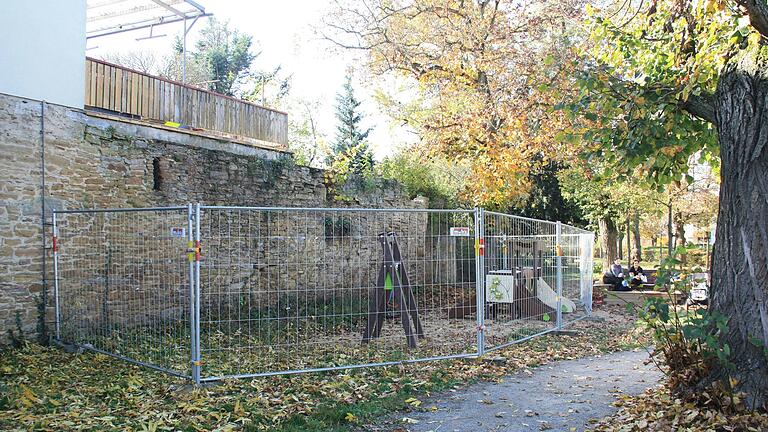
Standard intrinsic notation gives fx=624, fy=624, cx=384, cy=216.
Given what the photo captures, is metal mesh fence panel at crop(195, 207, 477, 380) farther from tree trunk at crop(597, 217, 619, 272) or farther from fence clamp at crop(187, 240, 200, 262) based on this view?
tree trunk at crop(597, 217, 619, 272)

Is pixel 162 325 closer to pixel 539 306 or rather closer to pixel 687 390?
pixel 539 306

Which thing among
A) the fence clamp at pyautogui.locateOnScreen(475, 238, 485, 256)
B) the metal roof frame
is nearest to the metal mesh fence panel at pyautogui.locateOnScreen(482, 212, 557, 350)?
the fence clamp at pyautogui.locateOnScreen(475, 238, 485, 256)

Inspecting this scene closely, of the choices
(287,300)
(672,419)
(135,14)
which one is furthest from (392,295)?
(135,14)

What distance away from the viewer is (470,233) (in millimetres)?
8422

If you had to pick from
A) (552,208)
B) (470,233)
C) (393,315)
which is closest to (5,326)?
(393,315)

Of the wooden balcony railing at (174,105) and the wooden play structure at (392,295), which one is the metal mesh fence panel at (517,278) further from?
the wooden balcony railing at (174,105)

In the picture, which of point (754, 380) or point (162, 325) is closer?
point (754, 380)

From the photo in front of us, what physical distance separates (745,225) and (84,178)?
8.80 metres

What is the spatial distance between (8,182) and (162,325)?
288 centimetres

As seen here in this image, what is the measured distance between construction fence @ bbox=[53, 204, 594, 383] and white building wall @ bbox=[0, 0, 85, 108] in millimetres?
1962

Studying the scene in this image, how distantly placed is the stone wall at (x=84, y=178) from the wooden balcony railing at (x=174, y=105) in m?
0.54

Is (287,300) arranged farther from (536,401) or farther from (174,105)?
(174,105)

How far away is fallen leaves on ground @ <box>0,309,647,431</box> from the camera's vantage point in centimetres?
541

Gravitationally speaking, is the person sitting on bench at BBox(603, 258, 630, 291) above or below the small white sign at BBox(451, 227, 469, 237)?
below
